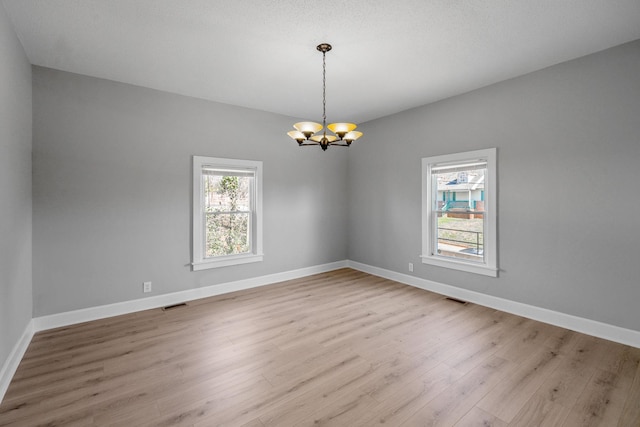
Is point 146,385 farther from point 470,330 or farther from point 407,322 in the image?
point 470,330

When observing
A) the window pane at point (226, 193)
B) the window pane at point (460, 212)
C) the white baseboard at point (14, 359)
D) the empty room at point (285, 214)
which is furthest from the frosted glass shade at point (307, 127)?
the white baseboard at point (14, 359)

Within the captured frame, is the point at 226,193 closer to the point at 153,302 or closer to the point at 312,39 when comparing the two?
the point at 153,302

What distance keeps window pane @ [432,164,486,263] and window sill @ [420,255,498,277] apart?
126 mm

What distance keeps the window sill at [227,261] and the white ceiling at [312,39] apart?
2.40 meters

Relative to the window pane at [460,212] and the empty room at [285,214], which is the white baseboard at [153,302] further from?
the window pane at [460,212]

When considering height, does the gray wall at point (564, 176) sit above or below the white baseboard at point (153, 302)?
above

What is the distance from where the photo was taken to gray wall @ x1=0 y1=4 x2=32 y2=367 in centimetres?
226

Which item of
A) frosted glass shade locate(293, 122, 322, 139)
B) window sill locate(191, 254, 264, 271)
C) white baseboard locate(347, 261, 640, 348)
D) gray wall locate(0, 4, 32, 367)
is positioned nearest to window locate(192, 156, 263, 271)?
window sill locate(191, 254, 264, 271)

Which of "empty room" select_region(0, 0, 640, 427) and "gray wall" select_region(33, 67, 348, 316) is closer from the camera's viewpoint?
"empty room" select_region(0, 0, 640, 427)

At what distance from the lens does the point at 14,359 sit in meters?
2.48

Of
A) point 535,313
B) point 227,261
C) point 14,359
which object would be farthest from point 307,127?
point 535,313

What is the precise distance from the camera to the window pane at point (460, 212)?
4.07m

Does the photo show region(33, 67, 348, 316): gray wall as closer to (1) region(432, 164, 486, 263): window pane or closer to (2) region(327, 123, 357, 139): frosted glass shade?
(2) region(327, 123, 357, 139): frosted glass shade

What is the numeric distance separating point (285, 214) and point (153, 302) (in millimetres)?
2345
